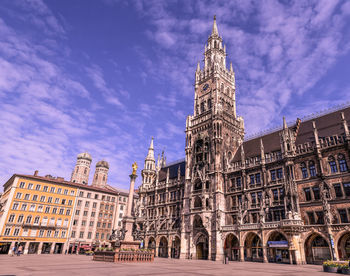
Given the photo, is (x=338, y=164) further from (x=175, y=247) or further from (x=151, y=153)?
(x=151, y=153)

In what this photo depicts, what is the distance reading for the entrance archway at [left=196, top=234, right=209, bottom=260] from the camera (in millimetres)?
43375

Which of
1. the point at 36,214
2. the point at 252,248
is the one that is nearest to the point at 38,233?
the point at 36,214

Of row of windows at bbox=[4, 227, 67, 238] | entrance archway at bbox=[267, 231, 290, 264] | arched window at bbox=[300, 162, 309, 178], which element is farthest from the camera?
row of windows at bbox=[4, 227, 67, 238]

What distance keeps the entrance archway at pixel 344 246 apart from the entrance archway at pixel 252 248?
10883 mm

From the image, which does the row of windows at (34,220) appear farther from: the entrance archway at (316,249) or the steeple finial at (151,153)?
the entrance archway at (316,249)

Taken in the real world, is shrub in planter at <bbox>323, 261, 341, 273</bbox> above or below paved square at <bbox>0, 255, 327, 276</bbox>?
above

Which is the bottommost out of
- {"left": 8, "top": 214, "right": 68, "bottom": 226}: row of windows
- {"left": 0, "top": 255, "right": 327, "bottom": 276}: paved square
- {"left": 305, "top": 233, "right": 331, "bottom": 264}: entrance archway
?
{"left": 0, "top": 255, "right": 327, "bottom": 276}: paved square

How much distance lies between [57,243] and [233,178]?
163ft

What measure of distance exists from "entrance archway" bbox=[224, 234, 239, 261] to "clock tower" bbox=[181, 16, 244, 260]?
1216 mm

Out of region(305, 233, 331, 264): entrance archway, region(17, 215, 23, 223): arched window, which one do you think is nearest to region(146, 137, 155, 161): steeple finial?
region(17, 215, 23, 223): arched window

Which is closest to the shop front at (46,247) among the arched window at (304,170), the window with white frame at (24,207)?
the window with white frame at (24,207)

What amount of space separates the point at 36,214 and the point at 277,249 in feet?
185

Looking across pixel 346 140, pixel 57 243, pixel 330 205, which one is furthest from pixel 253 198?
pixel 57 243

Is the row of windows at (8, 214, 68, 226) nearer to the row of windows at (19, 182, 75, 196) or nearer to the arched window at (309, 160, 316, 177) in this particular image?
the row of windows at (19, 182, 75, 196)
